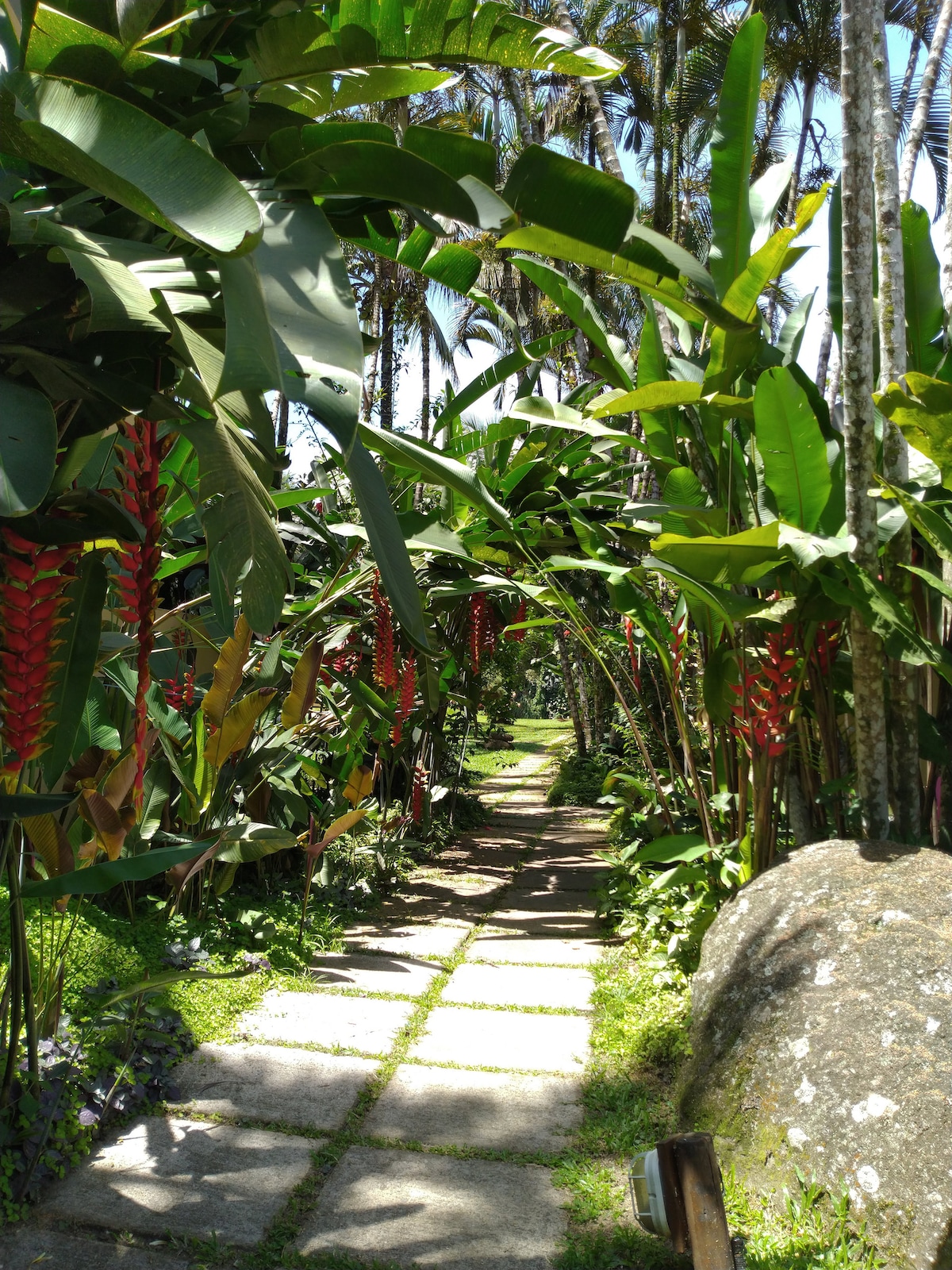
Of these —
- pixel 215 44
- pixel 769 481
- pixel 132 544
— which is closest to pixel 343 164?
pixel 215 44

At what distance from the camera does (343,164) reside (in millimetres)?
1136

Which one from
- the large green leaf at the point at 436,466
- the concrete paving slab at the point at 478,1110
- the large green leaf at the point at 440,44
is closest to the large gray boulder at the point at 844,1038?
the concrete paving slab at the point at 478,1110

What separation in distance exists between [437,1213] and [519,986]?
4.48ft

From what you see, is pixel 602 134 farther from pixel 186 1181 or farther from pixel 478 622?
pixel 186 1181

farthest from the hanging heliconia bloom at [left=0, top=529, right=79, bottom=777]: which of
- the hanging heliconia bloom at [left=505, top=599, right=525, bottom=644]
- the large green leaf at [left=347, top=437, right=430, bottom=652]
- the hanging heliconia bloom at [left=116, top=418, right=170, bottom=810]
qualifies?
the hanging heliconia bloom at [left=505, top=599, right=525, bottom=644]

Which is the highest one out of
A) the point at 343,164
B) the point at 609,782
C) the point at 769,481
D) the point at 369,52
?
the point at 369,52

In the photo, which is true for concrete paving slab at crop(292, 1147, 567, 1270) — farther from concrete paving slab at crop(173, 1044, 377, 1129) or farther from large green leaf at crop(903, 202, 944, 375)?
large green leaf at crop(903, 202, 944, 375)

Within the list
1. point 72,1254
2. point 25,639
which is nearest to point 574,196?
point 25,639

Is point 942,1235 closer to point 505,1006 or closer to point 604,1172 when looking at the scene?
point 604,1172

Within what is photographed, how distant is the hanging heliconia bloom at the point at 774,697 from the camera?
2.65 meters

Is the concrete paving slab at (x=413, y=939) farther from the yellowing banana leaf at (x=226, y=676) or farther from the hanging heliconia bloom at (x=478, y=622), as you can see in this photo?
the yellowing banana leaf at (x=226, y=676)

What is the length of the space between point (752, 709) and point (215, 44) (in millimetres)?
2171

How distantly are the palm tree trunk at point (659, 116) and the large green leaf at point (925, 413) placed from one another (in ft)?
27.7

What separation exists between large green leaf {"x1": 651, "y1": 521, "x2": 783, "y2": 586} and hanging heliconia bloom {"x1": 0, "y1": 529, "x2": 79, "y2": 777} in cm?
146
